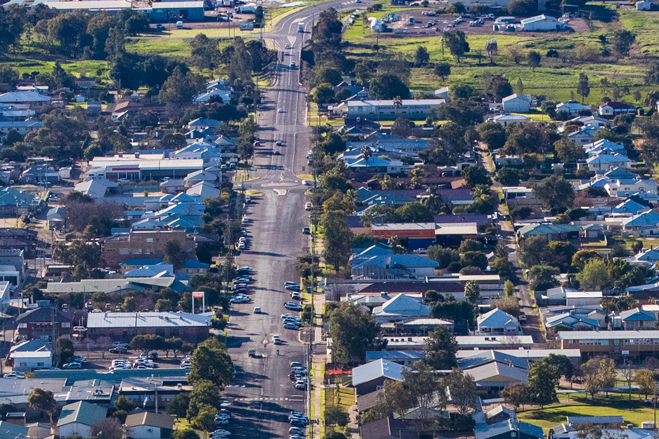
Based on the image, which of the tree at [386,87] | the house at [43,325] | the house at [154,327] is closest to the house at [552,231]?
the house at [154,327]

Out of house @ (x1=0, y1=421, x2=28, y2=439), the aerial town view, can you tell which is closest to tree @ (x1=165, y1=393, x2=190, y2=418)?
the aerial town view

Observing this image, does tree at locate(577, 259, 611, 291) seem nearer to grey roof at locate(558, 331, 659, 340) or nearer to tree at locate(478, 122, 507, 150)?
grey roof at locate(558, 331, 659, 340)

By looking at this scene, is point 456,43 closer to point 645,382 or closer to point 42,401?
point 645,382

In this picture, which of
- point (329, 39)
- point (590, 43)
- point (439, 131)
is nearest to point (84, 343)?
point (439, 131)

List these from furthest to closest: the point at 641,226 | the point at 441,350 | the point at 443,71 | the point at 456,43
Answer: the point at 456,43, the point at 443,71, the point at 641,226, the point at 441,350

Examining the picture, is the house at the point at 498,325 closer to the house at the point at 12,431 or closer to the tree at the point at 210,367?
the tree at the point at 210,367

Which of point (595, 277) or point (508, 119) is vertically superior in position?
point (508, 119)

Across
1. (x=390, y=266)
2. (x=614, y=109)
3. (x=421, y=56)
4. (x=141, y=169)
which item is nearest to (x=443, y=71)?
(x=421, y=56)
